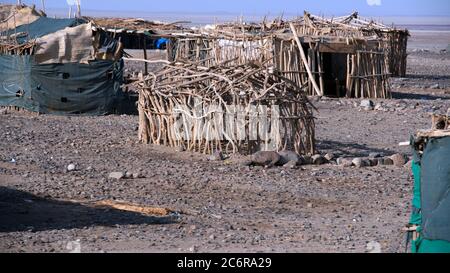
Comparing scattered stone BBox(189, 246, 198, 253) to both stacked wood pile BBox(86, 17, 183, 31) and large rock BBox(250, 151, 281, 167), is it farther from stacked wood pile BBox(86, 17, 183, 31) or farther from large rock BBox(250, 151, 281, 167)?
stacked wood pile BBox(86, 17, 183, 31)

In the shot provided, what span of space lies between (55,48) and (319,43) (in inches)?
289

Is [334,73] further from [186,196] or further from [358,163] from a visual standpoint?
[186,196]

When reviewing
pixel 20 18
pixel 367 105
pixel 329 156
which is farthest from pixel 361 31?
pixel 329 156

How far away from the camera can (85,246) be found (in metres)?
8.56

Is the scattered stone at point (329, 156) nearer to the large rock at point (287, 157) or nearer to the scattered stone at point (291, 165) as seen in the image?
the large rock at point (287, 157)

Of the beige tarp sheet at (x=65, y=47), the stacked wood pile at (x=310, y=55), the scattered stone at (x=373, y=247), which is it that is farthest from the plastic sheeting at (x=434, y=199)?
the stacked wood pile at (x=310, y=55)

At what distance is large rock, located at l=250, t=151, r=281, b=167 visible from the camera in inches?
537

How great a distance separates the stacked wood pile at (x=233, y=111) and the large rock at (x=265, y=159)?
71 centimetres

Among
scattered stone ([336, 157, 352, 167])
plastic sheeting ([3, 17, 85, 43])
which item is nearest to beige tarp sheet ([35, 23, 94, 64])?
plastic sheeting ([3, 17, 85, 43])

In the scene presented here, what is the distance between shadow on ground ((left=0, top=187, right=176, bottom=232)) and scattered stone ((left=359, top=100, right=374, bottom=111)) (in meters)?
12.9

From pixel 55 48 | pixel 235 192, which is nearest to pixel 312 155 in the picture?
pixel 235 192

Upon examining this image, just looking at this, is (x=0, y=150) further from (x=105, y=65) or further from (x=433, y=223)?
(x=433, y=223)

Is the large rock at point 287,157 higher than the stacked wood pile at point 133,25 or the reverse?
the reverse

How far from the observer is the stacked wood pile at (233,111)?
14.4 metres
